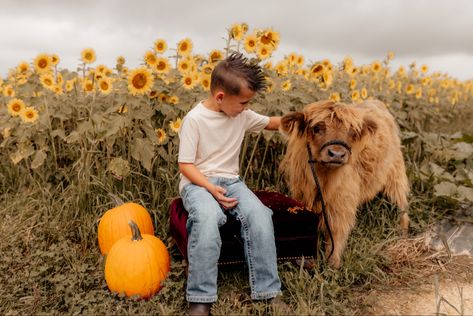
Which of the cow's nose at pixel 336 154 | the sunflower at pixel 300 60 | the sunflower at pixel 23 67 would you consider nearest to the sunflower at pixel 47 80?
the sunflower at pixel 23 67

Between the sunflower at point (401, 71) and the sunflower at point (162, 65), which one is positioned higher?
the sunflower at point (401, 71)

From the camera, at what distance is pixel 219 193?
130 inches

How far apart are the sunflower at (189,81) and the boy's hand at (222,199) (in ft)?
4.27

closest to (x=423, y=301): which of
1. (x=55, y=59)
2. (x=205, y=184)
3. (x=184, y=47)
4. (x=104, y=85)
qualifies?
(x=205, y=184)

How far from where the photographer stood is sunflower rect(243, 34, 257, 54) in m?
4.45

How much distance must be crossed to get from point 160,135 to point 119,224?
1007 mm

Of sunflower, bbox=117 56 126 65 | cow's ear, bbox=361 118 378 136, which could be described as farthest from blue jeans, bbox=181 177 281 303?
sunflower, bbox=117 56 126 65

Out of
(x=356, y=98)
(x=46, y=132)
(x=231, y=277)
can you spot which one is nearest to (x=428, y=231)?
(x=356, y=98)

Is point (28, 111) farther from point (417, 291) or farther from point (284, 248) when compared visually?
point (417, 291)

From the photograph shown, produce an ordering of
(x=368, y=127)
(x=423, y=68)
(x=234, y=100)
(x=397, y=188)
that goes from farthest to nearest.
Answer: (x=423, y=68), (x=397, y=188), (x=368, y=127), (x=234, y=100)

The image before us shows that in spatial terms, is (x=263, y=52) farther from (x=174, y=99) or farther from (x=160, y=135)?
(x=160, y=135)

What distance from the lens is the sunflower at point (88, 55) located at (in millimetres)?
4594

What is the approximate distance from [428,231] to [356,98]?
1.70 meters

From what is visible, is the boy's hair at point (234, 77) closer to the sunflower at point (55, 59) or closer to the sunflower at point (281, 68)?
the sunflower at point (281, 68)
